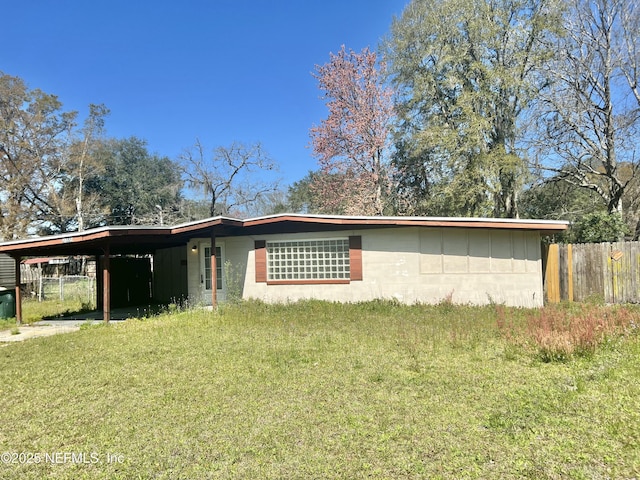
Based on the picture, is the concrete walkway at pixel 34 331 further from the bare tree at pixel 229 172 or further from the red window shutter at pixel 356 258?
the bare tree at pixel 229 172

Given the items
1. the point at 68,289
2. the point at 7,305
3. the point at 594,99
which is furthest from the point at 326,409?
the point at 68,289

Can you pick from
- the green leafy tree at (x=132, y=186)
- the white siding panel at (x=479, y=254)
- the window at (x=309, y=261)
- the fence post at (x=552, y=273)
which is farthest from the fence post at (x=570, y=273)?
the green leafy tree at (x=132, y=186)

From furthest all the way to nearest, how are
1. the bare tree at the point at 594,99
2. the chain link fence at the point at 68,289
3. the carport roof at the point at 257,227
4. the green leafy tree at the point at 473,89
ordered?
1. the chain link fence at the point at 68,289
2. the green leafy tree at the point at 473,89
3. the bare tree at the point at 594,99
4. the carport roof at the point at 257,227

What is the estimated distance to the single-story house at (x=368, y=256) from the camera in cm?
1016

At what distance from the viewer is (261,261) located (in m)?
11.5

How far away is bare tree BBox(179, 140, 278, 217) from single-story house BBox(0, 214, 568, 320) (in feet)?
51.5

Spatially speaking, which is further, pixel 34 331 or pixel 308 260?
pixel 308 260

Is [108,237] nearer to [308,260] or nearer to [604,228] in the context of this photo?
[308,260]

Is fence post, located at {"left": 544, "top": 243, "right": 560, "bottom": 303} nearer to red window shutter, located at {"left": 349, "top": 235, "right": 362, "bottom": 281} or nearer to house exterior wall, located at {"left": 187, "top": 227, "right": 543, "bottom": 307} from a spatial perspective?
house exterior wall, located at {"left": 187, "top": 227, "right": 543, "bottom": 307}

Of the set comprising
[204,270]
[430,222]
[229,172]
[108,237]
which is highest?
[229,172]

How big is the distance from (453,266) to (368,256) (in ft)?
7.71

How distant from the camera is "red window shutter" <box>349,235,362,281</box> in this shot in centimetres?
1079

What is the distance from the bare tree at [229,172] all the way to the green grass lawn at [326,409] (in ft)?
68.7

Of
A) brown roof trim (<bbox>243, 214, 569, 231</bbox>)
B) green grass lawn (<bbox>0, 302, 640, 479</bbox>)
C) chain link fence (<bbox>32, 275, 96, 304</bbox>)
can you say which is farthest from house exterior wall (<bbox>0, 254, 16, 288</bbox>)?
brown roof trim (<bbox>243, 214, 569, 231</bbox>)
